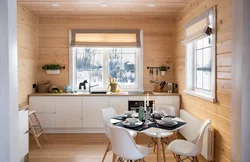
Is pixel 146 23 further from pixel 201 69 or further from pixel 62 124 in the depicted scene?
pixel 62 124

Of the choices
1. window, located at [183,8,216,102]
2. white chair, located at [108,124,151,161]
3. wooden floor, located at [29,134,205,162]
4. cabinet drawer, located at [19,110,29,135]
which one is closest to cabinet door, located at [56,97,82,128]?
wooden floor, located at [29,134,205,162]

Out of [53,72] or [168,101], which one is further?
[53,72]

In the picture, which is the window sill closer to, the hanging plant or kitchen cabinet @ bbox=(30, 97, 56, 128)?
the hanging plant

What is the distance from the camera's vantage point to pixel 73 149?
3947mm

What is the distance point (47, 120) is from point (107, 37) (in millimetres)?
2189

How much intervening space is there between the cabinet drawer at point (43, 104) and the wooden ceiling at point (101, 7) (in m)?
1.80

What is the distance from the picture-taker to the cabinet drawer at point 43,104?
4711mm

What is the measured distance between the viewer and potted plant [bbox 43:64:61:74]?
508 centimetres

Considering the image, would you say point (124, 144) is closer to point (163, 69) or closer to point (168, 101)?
point (168, 101)

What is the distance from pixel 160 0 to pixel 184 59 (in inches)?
47.3

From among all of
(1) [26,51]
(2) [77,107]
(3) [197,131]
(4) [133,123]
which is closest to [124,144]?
(4) [133,123]

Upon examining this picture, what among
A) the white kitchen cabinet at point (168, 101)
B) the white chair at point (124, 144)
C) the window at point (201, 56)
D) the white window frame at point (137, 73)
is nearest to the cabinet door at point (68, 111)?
the white window frame at point (137, 73)

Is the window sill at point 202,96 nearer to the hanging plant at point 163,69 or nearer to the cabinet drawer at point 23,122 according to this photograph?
the hanging plant at point 163,69
